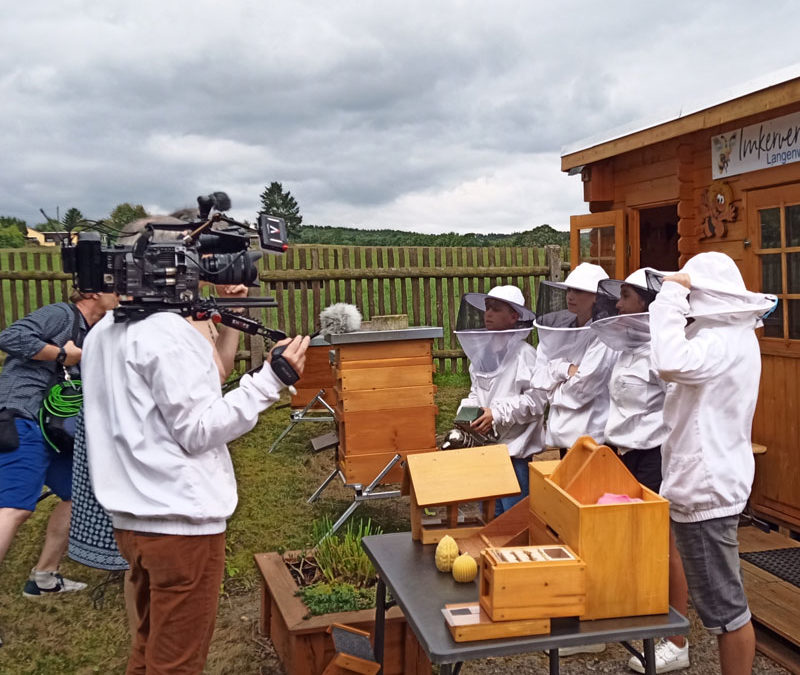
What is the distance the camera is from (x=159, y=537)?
2012 mm

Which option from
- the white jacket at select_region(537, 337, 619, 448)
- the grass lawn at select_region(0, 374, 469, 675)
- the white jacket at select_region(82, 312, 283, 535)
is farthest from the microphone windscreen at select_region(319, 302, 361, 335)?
the white jacket at select_region(82, 312, 283, 535)

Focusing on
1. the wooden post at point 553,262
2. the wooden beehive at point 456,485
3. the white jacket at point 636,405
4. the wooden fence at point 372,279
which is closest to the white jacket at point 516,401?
the white jacket at point 636,405

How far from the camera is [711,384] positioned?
2.62 metres

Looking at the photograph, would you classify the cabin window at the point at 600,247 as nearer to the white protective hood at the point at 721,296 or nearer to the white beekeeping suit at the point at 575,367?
the white beekeeping suit at the point at 575,367

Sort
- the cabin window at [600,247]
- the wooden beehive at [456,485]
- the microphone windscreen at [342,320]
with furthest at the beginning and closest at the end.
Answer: the microphone windscreen at [342,320]
the cabin window at [600,247]
the wooden beehive at [456,485]

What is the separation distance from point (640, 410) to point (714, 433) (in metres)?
0.62

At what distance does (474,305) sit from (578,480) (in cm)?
220

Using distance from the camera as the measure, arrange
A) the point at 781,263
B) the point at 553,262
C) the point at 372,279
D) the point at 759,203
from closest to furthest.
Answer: the point at 781,263
the point at 759,203
the point at 372,279
the point at 553,262

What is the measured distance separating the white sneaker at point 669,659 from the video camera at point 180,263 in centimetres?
228

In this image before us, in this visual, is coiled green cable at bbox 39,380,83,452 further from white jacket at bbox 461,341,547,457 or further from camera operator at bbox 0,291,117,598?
white jacket at bbox 461,341,547,457

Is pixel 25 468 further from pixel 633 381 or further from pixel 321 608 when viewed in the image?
pixel 633 381

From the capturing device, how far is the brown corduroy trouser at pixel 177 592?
202cm

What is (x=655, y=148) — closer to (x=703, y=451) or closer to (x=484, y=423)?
(x=484, y=423)

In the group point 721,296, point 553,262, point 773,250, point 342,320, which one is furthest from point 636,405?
point 553,262
